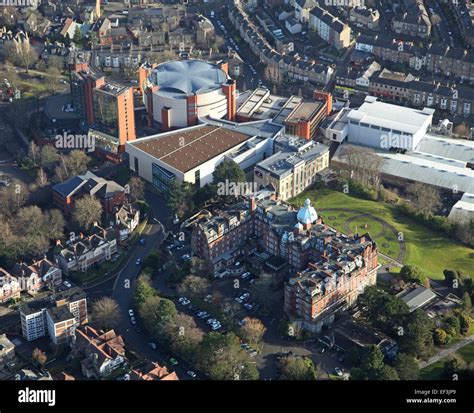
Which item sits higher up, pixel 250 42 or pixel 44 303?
pixel 250 42

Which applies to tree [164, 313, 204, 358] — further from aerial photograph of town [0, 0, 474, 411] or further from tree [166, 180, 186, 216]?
tree [166, 180, 186, 216]

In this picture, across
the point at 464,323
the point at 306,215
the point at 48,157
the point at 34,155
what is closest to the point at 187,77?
the point at 48,157

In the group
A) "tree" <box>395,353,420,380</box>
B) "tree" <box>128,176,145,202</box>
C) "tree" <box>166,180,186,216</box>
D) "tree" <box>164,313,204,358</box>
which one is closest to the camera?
"tree" <box>395,353,420,380</box>

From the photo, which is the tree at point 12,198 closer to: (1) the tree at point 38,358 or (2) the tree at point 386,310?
(1) the tree at point 38,358

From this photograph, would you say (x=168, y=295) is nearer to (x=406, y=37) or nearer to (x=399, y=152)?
(x=399, y=152)

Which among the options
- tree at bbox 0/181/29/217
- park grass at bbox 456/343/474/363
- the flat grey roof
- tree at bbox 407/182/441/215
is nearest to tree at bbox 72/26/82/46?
tree at bbox 0/181/29/217

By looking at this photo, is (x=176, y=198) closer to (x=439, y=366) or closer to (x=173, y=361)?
(x=173, y=361)

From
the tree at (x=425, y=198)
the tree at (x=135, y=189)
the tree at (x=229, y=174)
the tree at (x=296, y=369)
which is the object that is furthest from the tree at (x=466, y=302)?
the tree at (x=135, y=189)

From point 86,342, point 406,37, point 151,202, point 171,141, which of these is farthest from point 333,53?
point 86,342

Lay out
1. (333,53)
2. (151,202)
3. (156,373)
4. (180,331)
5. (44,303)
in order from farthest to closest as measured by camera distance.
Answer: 1. (333,53)
2. (151,202)
3. (44,303)
4. (180,331)
5. (156,373)
